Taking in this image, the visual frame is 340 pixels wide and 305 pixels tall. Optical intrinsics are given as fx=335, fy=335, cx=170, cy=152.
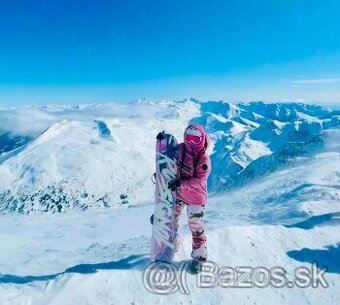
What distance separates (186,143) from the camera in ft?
27.7

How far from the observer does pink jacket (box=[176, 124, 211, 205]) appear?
834 cm

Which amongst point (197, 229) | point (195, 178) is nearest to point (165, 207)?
point (197, 229)

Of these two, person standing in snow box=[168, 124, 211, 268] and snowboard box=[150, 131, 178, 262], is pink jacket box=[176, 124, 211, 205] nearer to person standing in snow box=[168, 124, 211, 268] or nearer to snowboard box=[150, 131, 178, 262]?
person standing in snow box=[168, 124, 211, 268]

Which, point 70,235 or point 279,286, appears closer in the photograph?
point 279,286

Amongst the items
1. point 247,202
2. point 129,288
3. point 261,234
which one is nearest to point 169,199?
point 129,288

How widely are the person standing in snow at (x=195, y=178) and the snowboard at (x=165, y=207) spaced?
29 centimetres

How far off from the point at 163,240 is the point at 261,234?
12.0 feet

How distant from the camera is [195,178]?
27.5 feet

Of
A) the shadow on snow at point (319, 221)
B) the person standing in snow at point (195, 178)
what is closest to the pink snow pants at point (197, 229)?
the person standing in snow at point (195, 178)

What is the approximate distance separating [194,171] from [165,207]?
133 cm

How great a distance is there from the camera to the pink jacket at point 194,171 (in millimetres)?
8336

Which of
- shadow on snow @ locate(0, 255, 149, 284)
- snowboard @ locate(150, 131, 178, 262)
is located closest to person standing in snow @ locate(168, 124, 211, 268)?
snowboard @ locate(150, 131, 178, 262)

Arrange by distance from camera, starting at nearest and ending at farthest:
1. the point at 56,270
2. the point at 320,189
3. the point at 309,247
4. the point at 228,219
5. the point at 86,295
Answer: the point at 86,295 → the point at 56,270 → the point at 309,247 → the point at 228,219 → the point at 320,189

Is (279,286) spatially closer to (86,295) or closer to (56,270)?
(86,295)
